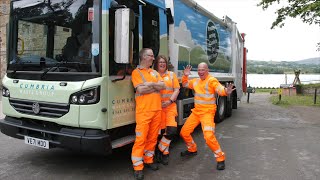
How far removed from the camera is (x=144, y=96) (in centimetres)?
451

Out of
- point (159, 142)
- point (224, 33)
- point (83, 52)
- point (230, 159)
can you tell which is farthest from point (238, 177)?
point (224, 33)

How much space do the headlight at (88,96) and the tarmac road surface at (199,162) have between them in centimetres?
113

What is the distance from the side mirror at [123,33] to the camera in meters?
3.91

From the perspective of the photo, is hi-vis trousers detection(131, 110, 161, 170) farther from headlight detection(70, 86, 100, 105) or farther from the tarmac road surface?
headlight detection(70, 86, 100, 105)

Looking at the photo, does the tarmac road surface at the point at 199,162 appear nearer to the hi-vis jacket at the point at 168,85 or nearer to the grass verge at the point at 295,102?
the hi-vis jacket at the point at 168,85

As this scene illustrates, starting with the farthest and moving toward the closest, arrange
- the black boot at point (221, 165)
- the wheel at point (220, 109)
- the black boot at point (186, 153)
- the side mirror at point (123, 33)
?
the wheel at point (220, 109)
the black boot at point (186, 153)
the black boot at point (221, 165)
the side mirror at point (123, 33)

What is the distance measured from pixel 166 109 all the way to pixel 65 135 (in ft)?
5.34

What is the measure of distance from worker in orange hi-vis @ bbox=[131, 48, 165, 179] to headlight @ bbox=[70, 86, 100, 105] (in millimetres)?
611

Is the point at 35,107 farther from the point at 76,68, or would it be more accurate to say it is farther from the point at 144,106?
the point at 144,106

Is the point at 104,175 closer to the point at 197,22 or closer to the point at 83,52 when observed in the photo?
the point at 83,52

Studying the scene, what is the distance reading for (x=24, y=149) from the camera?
5879 mm

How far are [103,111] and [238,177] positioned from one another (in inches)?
83.6

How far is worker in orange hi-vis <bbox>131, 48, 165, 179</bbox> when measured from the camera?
4453 millimetres

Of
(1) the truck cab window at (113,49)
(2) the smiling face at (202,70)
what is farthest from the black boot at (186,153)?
(1) the truck cab window at (113,49)
